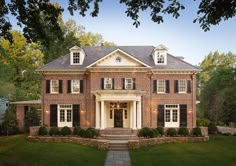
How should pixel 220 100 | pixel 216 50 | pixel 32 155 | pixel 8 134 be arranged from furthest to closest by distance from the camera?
1. pixel 216 50
2. pixel 220 100
3. pixel 8 134
4. pixel 32 155

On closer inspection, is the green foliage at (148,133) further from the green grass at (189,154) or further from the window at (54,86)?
the window at (54,86)

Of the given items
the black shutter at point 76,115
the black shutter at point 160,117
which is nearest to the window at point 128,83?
the black shutter at point 160,117

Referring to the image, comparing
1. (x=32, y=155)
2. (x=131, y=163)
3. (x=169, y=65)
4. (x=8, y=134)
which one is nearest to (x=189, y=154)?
(x=131, y=163)

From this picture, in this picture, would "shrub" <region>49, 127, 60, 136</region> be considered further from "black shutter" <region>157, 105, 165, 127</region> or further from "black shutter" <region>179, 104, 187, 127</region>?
"black shutter" <region>179, 104, 187, 127</region>

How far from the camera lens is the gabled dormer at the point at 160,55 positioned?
96.4 ft

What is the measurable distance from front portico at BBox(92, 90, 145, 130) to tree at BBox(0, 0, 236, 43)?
17340 mm

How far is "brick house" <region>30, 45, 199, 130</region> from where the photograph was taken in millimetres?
27859

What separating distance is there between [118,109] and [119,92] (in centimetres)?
306

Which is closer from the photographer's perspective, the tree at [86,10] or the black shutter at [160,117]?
the tree at [86,10]

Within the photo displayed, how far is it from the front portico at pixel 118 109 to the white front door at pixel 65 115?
2.89m

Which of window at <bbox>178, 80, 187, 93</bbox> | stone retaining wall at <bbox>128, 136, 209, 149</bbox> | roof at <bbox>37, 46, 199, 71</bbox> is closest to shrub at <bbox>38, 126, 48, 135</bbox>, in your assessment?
roof at <bbox>37, 46, 199, 71</bbox>

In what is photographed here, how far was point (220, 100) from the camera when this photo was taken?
43375mm

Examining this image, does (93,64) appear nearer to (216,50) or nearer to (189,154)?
(189,154)

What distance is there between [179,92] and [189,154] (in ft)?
34.5
